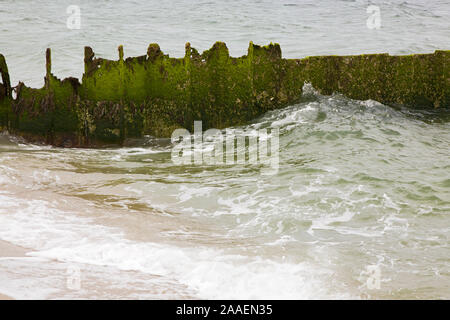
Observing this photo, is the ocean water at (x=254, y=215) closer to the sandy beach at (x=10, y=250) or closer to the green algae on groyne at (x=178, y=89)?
the sandy beach at (x=10, y=250)

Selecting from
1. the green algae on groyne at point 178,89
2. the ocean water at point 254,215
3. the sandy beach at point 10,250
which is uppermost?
the green algae on groyne at point 178,89

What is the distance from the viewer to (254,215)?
5.81 m

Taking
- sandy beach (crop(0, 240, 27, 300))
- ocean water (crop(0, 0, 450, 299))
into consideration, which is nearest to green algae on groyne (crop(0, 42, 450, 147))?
ocean water (crop(0, 0, 450, 299))

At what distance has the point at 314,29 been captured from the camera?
80.2 ft

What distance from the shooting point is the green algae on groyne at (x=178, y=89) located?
9.16 metres

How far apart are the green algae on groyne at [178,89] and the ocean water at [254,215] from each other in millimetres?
298

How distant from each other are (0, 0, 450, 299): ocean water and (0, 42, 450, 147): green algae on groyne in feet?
0.98

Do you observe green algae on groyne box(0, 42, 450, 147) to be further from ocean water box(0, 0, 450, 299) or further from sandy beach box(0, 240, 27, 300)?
sandy beach box(0, 240, 27, 300)

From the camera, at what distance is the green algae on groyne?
30.0 ft

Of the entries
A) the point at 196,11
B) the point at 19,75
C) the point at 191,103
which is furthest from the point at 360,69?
the point at 196,11

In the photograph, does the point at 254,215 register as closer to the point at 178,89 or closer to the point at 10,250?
the point at 10,250

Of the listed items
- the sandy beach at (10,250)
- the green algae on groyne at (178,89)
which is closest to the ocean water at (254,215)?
the sandy beach at (10,250)

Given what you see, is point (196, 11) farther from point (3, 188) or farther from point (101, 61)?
point (3, 188)

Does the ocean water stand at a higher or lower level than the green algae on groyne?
lower
